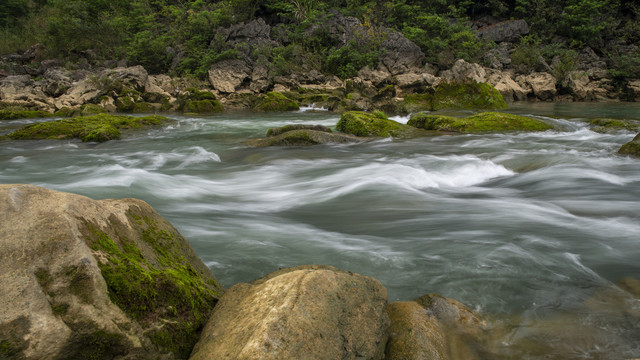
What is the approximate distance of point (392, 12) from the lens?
34438 mm

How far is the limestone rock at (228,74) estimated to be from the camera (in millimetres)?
26953

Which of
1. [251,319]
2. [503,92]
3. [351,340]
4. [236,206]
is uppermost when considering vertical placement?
[503,92]

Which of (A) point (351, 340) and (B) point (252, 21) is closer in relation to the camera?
(A) point (351, 340)

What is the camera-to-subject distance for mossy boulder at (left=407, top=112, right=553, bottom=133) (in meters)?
11.0

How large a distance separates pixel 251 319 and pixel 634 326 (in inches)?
102

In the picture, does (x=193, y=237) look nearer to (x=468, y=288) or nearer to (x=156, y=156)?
(x=468, y=288)

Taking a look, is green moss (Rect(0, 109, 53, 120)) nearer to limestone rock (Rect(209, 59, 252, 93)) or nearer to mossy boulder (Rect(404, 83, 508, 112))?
limestone rock (Rect(209, 59, 252, 93))

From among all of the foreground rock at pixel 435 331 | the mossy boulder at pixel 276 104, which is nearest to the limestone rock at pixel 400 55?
the mossy boulder at pixel 276 104

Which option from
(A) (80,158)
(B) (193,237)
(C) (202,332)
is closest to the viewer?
(C) (202,332)

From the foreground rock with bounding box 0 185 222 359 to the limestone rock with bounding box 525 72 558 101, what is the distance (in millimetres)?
27936

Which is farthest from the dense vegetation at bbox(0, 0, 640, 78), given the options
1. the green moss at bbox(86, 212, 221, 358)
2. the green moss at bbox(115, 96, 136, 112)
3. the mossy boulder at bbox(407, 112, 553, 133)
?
the green moss at bbox(86, 212, 221, 358)

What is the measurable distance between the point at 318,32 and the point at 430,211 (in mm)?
29318

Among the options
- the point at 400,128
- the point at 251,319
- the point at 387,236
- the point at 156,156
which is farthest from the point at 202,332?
the point at 400,128

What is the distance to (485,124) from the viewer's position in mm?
11133
